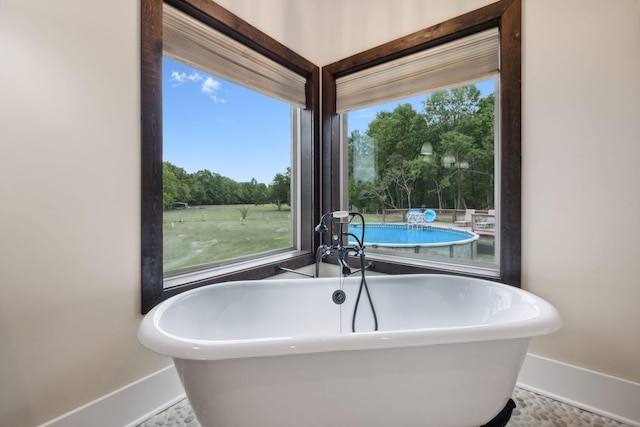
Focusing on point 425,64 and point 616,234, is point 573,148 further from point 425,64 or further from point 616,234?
point 425,64

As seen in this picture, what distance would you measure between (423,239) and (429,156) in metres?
0.60

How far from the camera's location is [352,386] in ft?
3.04

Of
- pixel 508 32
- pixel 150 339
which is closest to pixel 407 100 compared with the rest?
pixel 508 32

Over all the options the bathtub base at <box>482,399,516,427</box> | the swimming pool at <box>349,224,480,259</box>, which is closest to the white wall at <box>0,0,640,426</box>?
the swimming pool at <box>349,224,480,259</box>

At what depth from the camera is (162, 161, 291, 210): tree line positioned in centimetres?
157

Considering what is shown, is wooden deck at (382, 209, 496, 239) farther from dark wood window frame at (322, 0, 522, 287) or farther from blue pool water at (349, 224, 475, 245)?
dark wood window frame at (322, 0, 522, 287)

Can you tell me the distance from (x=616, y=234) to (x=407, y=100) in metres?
1.39

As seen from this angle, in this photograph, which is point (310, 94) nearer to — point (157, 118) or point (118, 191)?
point (157, 118)

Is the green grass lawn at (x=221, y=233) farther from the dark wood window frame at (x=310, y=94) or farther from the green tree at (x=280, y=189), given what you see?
the dark wood window frame at (x=310, y=94)

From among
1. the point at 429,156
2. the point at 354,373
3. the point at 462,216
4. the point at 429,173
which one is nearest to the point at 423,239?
the point at 462,216

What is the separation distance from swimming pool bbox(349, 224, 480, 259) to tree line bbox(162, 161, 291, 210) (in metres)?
0.69

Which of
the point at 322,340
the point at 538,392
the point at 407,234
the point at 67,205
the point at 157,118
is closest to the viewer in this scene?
the point at 322,340

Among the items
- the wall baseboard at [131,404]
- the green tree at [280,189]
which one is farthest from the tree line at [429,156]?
the wall baseboard at [131,404]

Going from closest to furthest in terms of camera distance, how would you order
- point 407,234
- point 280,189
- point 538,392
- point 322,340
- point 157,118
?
point 322,340
point 157,118
point 538,392
point 407,234
point 280,189
